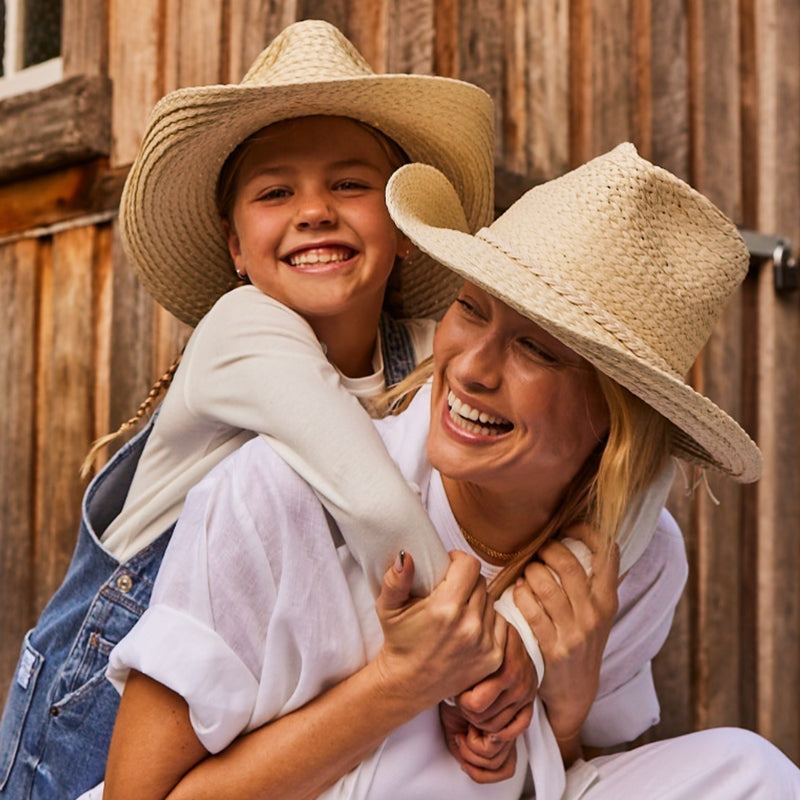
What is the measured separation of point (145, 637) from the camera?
6.38 feet

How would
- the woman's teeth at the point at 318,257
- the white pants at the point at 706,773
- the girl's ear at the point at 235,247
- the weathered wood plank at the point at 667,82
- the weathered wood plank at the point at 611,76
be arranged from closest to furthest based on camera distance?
the white pants at the point at 706,773 → the woman's teeth at the point at 318,257 → the girl's ear at the point at 235,247 → the weathered wood plank at the point at 611,76 → the weathered wood plank at the point at 667,82

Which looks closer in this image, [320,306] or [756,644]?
[320,306]

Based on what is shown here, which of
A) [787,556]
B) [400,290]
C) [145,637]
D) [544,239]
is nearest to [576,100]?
[400,290]

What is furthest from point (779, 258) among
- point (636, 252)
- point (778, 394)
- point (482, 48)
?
point (636, 252)

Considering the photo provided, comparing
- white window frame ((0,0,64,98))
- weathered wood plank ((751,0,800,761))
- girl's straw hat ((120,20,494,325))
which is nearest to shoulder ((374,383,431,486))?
girl's straw hat ((120,20,494,325))

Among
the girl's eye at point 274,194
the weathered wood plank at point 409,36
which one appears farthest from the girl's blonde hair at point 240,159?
the weathered wood plank at point 409,36

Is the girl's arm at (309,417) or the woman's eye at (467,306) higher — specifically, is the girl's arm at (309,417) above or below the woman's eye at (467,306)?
below

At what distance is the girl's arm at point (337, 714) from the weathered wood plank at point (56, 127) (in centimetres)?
168

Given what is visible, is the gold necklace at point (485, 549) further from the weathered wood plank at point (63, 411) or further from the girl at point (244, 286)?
the weathered wood plank at point (63, 411)

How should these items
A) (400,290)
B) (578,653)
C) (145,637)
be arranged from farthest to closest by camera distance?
(400,290) < (578,653) < (145,637)

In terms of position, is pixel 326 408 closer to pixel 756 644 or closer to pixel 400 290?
pixel 400 290

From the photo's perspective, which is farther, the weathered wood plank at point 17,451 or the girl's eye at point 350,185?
the weathered wood plank at point 17,451

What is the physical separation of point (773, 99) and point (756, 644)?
1698mm

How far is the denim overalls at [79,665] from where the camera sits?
2324 mm
